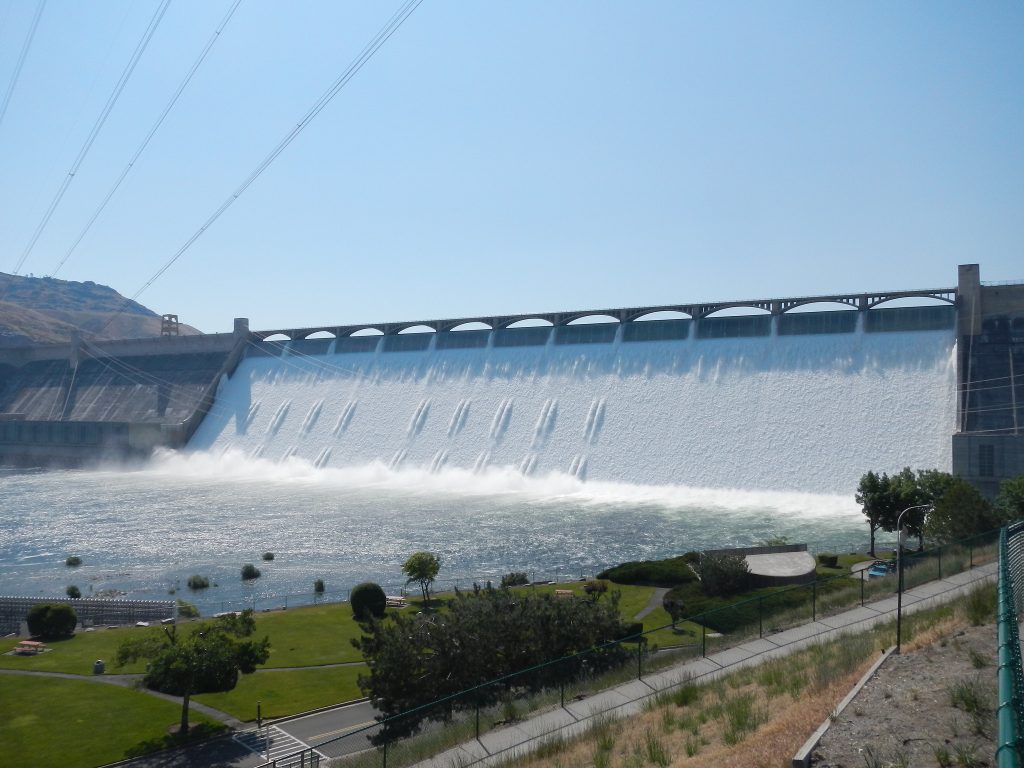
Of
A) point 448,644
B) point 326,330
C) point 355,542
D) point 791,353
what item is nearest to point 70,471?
point 326,330

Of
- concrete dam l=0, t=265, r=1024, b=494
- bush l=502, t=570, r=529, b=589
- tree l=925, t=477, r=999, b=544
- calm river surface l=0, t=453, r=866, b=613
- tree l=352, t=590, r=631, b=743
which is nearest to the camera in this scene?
tree l=352, t=590, r=631, b=743

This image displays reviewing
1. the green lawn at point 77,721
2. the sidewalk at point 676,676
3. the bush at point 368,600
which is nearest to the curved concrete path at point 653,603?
the sidewalk at point 676,676

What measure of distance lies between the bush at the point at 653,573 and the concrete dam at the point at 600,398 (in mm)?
15885

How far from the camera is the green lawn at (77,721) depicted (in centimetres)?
1888

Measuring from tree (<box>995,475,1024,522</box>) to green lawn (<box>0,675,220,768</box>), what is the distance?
27525 mm

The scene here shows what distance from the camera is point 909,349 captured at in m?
48.1

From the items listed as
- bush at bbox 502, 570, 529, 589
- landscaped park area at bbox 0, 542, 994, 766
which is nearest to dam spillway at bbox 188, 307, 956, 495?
landscaped park area at bbox 0, 542, 994, 766

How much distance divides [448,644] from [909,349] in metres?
38.5

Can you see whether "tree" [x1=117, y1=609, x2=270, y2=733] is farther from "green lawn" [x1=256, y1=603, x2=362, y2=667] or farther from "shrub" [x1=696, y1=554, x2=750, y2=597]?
"shrub" [x1=696, y1=554, x2=750, y2=597]

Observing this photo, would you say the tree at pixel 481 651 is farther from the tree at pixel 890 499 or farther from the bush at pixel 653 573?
the tree at pixel 890 499

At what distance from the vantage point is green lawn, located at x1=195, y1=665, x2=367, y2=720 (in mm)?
21594

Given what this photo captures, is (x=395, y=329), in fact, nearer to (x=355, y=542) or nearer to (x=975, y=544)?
(x=355, y=542)

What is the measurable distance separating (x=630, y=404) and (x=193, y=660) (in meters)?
38.9

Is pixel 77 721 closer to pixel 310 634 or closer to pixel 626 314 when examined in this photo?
pixel 310 634
